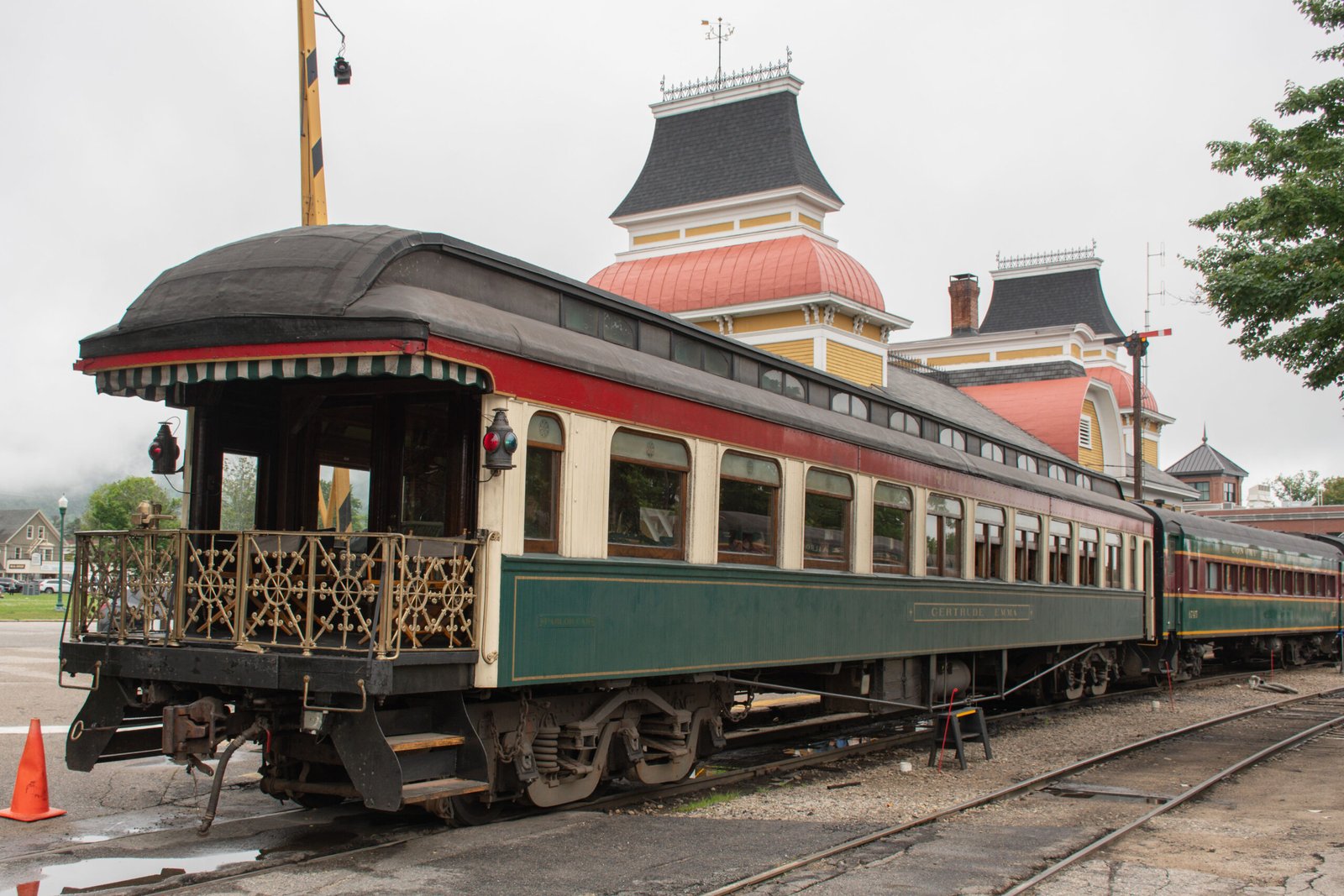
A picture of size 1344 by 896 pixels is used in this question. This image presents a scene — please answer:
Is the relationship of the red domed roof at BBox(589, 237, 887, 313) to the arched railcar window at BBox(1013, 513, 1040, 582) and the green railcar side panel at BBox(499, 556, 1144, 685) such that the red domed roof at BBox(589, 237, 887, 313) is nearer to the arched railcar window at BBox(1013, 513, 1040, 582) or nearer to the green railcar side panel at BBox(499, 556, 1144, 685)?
the arched railcar window at BBox(1013, 513, 1040, 582)

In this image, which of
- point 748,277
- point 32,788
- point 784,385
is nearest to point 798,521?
point 784,385

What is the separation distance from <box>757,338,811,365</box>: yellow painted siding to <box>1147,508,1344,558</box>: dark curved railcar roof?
31.1 ft

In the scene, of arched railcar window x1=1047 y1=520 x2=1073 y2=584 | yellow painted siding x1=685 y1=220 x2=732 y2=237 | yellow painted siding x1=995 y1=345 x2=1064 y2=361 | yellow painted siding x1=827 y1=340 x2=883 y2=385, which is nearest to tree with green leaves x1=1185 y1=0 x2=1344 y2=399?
arched railcar window x1=1047 y1=520 x2=1073 y2=584

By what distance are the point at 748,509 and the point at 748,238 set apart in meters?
24.0

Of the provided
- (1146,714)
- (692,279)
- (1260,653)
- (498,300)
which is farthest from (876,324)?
(498,300)

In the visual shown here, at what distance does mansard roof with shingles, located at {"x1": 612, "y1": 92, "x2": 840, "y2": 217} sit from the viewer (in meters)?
34.0

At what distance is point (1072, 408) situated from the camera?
42.8m

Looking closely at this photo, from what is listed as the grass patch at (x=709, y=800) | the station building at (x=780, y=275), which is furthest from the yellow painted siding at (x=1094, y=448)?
the grass patch at (x=709, y=800)

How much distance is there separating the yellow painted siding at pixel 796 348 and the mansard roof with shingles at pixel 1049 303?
27549 mm

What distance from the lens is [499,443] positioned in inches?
297

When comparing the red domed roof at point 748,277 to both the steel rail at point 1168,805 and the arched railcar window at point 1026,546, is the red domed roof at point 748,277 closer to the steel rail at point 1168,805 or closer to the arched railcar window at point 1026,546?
the arched railcar window at point 1026,546

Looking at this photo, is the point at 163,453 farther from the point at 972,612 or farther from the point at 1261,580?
the point at 1261,580

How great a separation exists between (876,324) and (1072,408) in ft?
42.5

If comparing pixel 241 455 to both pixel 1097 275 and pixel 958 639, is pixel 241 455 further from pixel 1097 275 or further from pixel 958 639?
pixel 1097 275
